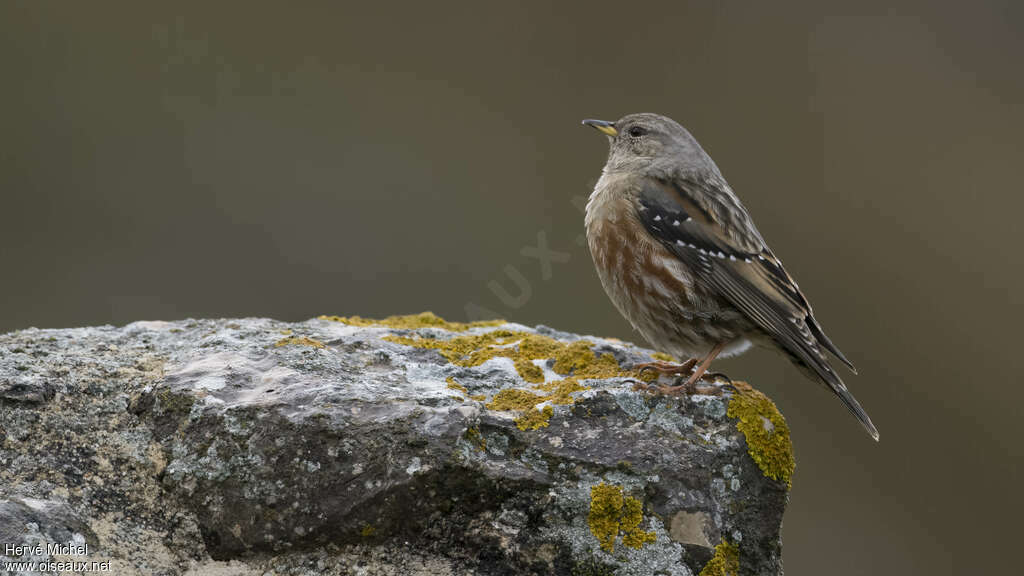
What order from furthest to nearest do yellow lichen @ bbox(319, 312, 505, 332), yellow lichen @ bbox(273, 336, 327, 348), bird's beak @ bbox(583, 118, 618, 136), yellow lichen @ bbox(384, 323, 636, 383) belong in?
bird's beak @ bbox(583, 118, 618, 136)
yellow lichen @ bbox(319, 312, 505, 332)
yellow lichen @ bbox(384, 323, 636, 383)
yellow lichen @ bbox(273, 336, 327, 348)

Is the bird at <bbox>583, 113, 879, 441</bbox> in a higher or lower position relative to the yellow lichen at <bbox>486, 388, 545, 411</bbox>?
higher

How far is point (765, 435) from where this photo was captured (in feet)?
12.9

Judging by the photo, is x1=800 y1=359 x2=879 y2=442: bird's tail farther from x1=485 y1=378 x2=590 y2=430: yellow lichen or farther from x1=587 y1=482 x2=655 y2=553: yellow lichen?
x1=587 y1=482 x2=655 y2=553: yellow lichen

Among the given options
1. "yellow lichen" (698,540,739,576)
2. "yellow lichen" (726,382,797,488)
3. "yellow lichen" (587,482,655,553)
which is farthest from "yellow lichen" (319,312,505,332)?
"yellow lichen" (698,540,739,576)

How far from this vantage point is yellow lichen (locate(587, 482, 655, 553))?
137 inches

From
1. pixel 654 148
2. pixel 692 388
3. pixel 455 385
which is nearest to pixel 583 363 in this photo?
pixel 692 388

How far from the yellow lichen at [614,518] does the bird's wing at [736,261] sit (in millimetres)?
1409

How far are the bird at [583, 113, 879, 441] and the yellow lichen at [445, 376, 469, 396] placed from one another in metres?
0.91

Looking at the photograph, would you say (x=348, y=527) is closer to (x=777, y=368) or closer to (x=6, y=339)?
(x=6, y=339)

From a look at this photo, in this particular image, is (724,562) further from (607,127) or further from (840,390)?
(607,127)

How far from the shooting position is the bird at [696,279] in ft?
15.6

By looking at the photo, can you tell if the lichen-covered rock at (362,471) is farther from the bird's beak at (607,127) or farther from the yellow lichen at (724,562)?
the bird's beak at (607,127)

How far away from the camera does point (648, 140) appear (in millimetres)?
6176

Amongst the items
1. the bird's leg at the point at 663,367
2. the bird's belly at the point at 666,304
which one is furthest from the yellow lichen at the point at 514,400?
the bird's belly at the point at 666,304
